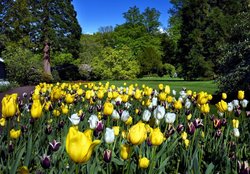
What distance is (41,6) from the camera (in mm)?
40906

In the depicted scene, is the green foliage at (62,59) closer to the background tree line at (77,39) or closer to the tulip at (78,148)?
the background tree line at (77,39)

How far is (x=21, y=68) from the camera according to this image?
3459 cm

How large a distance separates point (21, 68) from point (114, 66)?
1348cm

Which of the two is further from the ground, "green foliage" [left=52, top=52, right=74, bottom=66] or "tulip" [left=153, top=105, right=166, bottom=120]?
"green foliage" [left=52, top=52, right=74, bottom=66]

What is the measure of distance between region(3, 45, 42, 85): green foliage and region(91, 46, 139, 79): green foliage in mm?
10651

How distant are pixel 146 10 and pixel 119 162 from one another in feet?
248

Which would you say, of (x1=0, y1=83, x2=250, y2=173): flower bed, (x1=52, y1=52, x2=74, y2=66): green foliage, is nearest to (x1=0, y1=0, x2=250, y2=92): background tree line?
(x1=52, y1=52, x2=74, y2=66): green foliage

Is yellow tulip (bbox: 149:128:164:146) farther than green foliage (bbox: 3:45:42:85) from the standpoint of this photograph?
No

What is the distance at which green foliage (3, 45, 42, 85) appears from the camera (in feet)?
113

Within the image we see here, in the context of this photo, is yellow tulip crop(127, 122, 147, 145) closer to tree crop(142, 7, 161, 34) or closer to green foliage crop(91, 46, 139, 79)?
green foliage crop(91, 46, 139, 79)

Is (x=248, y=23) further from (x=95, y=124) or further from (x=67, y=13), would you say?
(x=67, y=13)

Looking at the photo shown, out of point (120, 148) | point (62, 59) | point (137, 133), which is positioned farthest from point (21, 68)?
point (137, 133)

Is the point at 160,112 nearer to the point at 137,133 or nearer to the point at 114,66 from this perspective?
the point at 137,133

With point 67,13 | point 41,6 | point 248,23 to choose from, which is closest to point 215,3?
point 67,13
